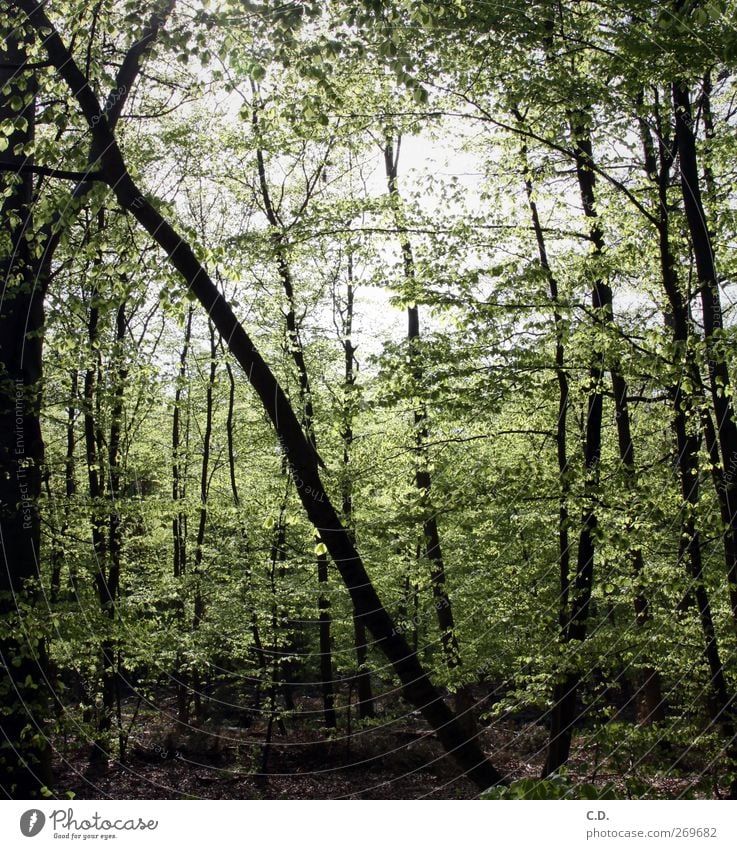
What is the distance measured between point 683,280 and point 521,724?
13.5 meters

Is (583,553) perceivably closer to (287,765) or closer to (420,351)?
(420,351)

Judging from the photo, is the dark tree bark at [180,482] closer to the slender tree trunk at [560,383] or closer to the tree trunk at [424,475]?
the tree trunk at [424,475]

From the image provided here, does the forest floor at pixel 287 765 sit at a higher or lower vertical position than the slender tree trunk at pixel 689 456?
lower

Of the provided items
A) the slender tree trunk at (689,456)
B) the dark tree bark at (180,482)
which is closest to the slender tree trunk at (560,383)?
the slender tree trunk at (689,456)

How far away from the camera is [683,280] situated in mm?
7461

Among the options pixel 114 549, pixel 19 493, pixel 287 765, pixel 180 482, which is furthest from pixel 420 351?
pixel 287 765

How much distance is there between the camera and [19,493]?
586cm

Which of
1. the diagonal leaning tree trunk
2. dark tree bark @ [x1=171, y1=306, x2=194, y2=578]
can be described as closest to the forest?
the diagonal leaning tree trunk
